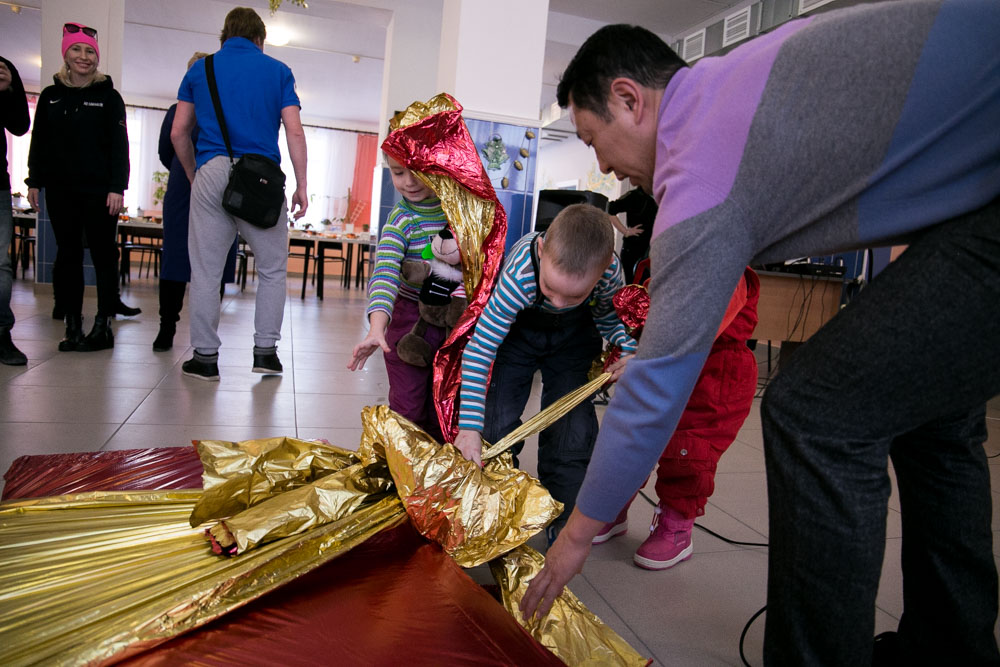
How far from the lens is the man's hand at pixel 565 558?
83 cm

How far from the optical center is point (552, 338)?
5.47 ft

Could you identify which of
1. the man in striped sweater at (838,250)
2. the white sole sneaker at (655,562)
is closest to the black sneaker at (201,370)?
the white sole sneaker at (655,562)

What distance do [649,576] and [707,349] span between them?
0.88 meters

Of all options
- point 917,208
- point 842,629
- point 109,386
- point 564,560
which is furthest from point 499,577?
point 109,386

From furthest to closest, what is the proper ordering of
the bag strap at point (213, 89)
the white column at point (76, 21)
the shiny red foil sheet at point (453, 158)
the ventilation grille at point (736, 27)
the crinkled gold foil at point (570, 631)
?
1. the ventilation grille at point (736, 27)
2. the white column at point (76, 21)
3. the bag strap at point (213, 89)
4. the shiny red foil sheet at point (453, 158)
5. the crinkled gold foil at point (570, 631)

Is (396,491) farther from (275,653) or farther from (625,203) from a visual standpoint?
(625,203)

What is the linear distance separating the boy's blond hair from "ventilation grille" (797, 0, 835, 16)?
15.5 feet

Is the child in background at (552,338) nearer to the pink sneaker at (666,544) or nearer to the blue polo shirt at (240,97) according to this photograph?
the pink sneaker at (666,544)

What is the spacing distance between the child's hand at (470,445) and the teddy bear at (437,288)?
412 millimetres

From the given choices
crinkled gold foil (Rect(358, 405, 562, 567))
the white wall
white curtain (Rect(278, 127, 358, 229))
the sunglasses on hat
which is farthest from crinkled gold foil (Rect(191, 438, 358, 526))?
white curtain (Rect(278, 127, 358, 229))

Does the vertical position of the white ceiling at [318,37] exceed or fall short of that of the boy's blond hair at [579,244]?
it exceeds it

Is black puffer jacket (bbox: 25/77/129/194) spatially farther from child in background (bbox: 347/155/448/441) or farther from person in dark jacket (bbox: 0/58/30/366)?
child in background (bbox: 347/155/448/441)

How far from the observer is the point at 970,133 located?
27.7 inches

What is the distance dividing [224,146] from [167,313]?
1084 millimetres
